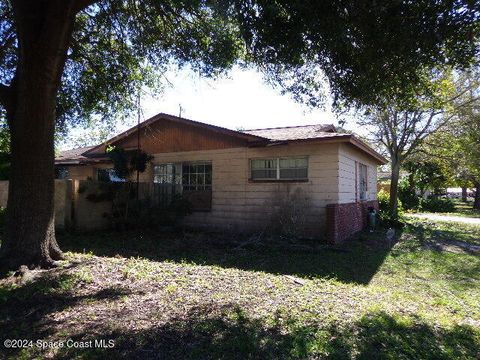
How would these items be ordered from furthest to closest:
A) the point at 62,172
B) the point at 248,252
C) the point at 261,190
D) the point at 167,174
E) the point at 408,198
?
the point at 408,198
the point at 62,172
the point at 167,174
the point at 261,190
the point at 248,252

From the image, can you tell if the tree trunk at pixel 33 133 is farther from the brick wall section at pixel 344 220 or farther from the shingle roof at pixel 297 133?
the brick wall section at pixel 344 220

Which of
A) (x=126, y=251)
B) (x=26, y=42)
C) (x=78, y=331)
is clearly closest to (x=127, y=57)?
(x=26, y=42)

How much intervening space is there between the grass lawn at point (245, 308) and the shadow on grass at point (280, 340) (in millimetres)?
12

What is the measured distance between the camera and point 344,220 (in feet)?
39.3

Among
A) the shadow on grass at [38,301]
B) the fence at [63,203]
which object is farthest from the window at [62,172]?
the shadow on grass at [38,301]

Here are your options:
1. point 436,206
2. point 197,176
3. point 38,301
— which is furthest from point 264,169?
point 436,206

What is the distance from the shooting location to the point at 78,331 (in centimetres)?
407

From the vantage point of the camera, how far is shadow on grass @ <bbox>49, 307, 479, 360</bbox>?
363cm

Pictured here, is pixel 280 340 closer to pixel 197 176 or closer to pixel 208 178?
Result: pixel 208 178

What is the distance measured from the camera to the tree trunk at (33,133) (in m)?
6.33

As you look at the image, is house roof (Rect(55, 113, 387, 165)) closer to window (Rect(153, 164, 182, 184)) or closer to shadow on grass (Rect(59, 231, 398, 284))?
window (Rect(153, 164, 182, 184))

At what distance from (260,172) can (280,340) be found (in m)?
9.08

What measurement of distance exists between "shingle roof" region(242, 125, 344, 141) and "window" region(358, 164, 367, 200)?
77.4 inches

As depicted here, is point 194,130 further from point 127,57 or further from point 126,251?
point 126,251
